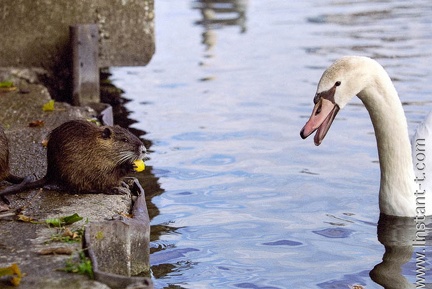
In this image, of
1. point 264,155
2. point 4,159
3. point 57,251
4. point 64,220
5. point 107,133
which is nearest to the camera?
point 57,251

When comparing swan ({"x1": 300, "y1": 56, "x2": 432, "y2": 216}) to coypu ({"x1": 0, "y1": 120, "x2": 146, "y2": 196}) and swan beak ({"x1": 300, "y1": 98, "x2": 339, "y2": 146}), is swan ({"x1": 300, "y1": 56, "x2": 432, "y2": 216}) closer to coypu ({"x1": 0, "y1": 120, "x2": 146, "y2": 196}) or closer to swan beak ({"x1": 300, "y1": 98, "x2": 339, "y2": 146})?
swan beak ({"x1": 300, "y1": 98, "x2": 339, "y2": 146})

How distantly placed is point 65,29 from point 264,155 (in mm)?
2490

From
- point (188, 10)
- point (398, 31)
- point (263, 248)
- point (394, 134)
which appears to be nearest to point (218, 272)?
point (263, 248)

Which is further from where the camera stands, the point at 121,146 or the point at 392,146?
the point at 392,146

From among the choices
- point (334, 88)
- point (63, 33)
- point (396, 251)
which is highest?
point (63, 33)

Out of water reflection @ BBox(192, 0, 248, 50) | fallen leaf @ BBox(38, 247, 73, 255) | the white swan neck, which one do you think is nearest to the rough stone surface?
fallen leaf @ BBox(38, 247, 73, 255)

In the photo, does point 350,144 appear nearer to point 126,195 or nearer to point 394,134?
point 394,134

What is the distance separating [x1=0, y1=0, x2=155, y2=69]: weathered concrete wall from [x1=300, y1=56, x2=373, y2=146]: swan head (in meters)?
3.83

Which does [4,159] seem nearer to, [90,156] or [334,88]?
[90,156]

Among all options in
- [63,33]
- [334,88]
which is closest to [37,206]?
[334,88]

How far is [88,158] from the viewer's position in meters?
6.17

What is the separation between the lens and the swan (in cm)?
652

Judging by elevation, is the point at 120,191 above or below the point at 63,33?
below

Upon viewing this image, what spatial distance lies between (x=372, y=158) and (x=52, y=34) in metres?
3.47
